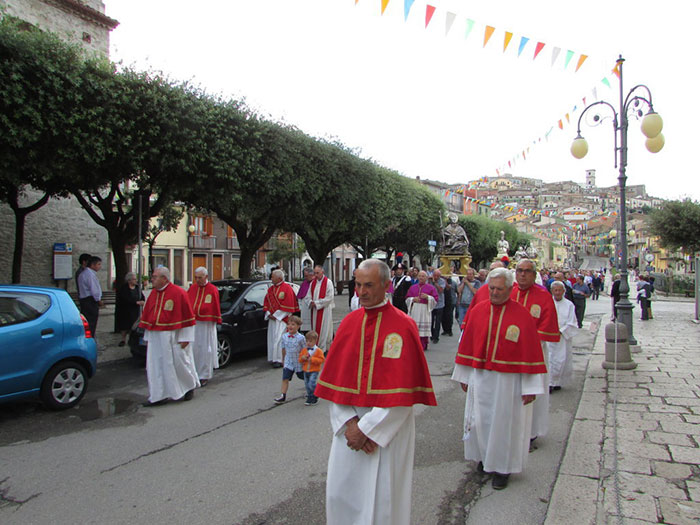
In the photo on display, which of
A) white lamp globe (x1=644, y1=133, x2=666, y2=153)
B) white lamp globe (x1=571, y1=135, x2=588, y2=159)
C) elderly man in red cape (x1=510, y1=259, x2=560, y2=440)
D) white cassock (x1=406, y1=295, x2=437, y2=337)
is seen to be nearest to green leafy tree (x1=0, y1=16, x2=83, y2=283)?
white cassock (x1=406, y1=295, x2=437, y2=337)

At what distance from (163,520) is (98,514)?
1.69 feet

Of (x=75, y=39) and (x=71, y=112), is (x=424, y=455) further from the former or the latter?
(x=75, y=39)

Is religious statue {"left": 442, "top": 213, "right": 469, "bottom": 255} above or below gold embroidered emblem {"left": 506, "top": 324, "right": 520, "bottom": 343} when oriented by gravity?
above

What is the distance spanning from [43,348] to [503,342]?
524cm

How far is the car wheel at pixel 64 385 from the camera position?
6117mm

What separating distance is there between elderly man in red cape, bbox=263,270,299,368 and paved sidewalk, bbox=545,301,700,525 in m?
4.83

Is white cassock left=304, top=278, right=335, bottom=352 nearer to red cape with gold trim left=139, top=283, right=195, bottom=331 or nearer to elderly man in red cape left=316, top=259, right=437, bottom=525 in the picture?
red cape with gold trim left=139, top=283, right=195, bottom=331

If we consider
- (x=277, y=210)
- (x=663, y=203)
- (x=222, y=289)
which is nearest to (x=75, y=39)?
(x=277, y=210)

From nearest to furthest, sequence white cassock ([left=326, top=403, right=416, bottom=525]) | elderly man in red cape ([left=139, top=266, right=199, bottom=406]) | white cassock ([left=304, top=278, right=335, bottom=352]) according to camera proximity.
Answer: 1. white cassock ([left=326, top=403, right=416, bottom=525])
2. elderly man in red cape ([left=139, top=266, right=199, bottom=406])
3. white cassock ([left=304, top=278, right=335, bottom=352])

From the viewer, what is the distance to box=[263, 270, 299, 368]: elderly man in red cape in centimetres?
889

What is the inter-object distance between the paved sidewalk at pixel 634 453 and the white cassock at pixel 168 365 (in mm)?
4686

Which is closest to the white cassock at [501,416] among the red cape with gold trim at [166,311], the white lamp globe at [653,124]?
the red cape with gold trim at [166,311]

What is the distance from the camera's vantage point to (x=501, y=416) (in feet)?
13.2

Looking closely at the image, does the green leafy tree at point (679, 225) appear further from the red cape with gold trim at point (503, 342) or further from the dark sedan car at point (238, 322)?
the red cape with gold trim at point (503, 342)
